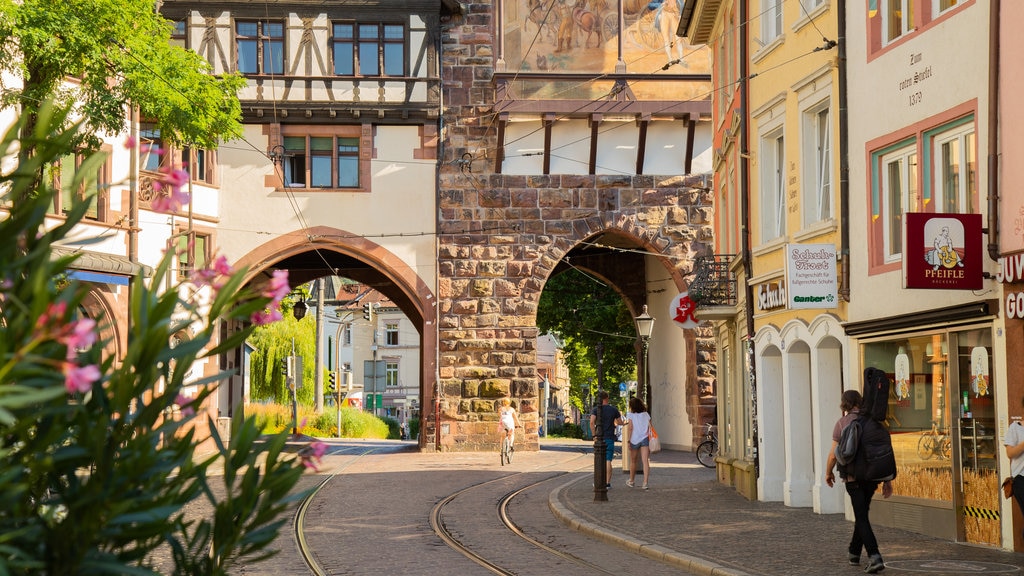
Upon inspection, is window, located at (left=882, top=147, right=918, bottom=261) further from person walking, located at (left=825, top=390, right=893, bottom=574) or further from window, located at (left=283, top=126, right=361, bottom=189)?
window, located at (left=283, top=126, right=361, bottom=189)

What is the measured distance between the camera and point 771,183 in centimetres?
1956

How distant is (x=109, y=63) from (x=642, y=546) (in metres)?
11.5

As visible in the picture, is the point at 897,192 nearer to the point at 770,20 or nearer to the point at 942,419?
the point at 942,419

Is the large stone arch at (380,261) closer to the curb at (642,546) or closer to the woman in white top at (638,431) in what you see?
the woman in white top at (638,431)

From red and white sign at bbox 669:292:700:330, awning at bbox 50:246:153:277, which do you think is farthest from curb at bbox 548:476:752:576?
awning at bbox 50:246:153:277

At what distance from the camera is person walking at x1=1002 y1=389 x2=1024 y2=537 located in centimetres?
1093

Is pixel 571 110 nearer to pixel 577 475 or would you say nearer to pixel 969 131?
pixel 577 475

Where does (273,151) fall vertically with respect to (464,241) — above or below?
above

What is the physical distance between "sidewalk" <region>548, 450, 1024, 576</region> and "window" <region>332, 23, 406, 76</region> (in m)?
15.4

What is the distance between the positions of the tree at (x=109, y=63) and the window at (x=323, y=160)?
12.1 metres

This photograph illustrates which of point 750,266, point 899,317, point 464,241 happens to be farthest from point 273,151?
point 899,317

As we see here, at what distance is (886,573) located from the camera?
10.8 meters

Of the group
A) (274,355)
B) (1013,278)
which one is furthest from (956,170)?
(274,355)

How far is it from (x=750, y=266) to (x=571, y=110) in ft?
44.6
